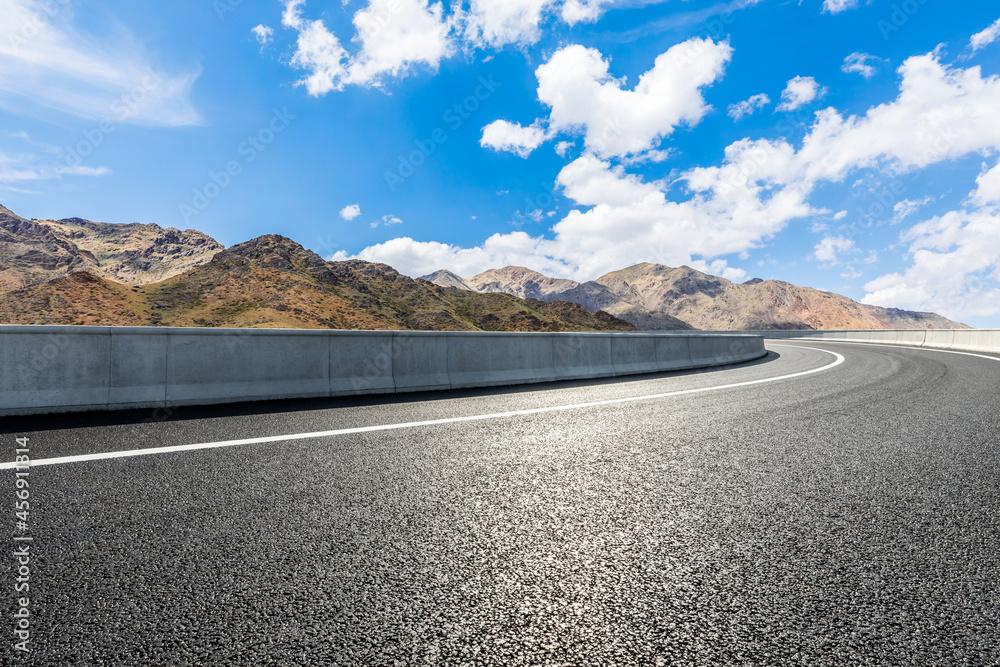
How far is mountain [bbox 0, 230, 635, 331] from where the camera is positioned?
10744cm

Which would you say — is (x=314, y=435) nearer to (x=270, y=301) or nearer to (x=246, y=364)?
(x=246, y=364)

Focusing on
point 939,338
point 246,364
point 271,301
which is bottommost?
point 246,364

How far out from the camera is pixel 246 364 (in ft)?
24.8

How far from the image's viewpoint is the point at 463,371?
31.5 feet

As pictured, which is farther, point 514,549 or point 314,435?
point 314,435

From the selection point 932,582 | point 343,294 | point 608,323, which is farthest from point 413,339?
point 608,323

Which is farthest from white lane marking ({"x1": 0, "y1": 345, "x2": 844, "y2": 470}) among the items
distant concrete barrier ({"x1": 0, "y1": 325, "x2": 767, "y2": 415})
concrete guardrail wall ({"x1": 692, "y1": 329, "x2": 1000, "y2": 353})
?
concrete guardrail wall ({"x1": 692, "y1": 329, "x2": 1000, "y2": 353})

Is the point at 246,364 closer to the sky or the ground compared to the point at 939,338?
closer to the ground

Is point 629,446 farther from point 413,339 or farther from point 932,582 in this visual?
point 413,339

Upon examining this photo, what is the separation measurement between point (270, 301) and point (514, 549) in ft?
406
